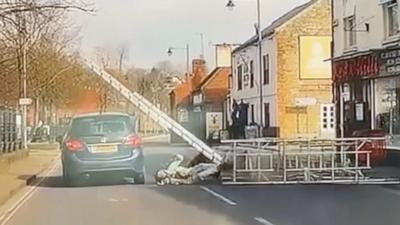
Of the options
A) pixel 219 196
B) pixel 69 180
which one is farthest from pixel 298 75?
pixel 219 196

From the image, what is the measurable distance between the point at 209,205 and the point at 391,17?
14.8 meters

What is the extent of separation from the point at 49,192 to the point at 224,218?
308 inches

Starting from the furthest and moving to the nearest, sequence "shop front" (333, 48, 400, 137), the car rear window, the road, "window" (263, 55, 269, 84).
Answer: "window" (263, 55, 269, 84) < "shop front" (333, 48, 400, 137) < the car rear window < the road

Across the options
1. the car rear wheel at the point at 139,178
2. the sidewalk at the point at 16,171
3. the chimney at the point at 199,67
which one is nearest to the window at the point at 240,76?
the sidewalk at the point at 16,171

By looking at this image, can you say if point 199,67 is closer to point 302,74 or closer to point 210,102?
point 210,102

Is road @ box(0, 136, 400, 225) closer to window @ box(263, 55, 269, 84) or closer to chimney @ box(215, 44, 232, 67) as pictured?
window @ box(263, 55, 269, 84)

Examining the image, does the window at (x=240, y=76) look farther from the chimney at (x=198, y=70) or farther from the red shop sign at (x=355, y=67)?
the red shop sign at (x=355, y=67)

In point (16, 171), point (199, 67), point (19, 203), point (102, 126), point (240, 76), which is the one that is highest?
point (199, 67)

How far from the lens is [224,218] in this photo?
14.4 meters

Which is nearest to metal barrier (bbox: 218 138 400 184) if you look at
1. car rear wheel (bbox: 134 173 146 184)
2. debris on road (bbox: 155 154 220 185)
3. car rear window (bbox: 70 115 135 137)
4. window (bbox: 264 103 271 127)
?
debris on road (bbox: 155 154 220 185)

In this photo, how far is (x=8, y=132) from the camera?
36188 mm

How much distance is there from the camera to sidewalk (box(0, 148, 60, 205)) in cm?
2106

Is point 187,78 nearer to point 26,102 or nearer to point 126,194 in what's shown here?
point 26,102

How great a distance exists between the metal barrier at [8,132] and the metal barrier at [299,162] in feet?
41.1
